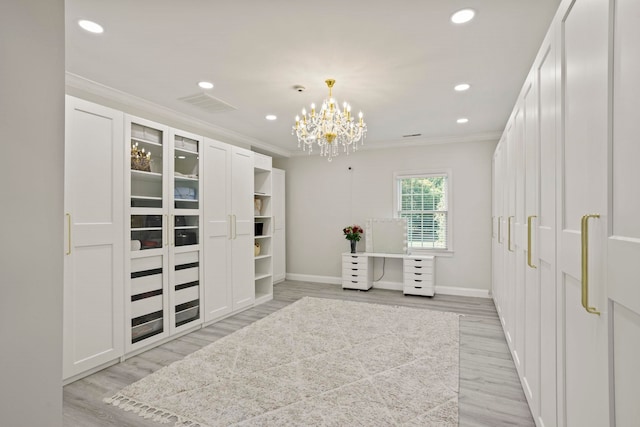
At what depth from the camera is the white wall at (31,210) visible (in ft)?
3.19

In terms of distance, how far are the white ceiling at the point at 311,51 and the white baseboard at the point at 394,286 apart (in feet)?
9.07

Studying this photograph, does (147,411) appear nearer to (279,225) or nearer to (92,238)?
(92,238)

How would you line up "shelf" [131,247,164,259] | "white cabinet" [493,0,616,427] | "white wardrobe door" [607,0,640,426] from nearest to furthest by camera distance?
1. "white wardrobe door" [607,0,640,426]
2. "white cabinet" [493,0,616,427]
3. "shelf" [131,247,164,259]

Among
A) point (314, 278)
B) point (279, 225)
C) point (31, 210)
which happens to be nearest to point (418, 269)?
point (314, 278)

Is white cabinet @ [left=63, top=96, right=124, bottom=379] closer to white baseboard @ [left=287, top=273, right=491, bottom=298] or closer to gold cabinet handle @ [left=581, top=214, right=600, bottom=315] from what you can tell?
gold cabinet handle @ [left=581, top=214, right=600, bottom=315]

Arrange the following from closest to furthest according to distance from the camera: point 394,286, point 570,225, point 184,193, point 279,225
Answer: point 570,225, point 184,193, point 394,286, point 279,225

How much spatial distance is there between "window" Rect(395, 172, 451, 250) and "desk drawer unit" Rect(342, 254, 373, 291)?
34.0 inches

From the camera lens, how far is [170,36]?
245 centimetres

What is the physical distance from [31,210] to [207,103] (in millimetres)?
3102

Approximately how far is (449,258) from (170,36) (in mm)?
4877

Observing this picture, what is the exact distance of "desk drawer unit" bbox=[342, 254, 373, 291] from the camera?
5.70m

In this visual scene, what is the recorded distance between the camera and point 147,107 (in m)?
3.85

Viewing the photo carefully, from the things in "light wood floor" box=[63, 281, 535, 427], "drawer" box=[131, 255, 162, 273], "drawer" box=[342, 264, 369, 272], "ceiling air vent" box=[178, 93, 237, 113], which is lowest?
"light wood floor" box=[63, 281, 535, 427]

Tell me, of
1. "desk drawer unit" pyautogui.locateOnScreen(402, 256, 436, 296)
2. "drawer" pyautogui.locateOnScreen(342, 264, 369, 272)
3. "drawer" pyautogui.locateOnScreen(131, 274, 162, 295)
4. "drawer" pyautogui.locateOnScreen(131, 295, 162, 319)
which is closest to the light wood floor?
"drawer" pyautogui.locateOnScreen(131, 295, 162, 319)
